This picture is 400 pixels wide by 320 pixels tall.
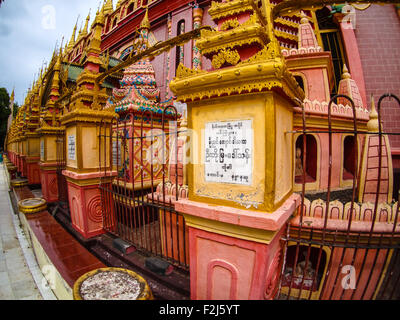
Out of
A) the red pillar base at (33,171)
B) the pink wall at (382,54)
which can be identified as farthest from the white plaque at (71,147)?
the pink wall at (382,54)

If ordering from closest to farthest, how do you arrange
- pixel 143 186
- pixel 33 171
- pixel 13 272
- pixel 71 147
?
pixel 13 272 < pixel 71 147 < pixel 143 186 < pixel 33 171

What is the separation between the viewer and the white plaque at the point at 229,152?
1.81 meters

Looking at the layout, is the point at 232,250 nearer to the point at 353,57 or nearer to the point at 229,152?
the point at 229,152

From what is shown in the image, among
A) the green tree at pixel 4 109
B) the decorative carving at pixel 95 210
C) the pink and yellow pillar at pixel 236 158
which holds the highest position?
the green tree at pixel 4 109

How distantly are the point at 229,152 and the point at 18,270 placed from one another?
538 cm

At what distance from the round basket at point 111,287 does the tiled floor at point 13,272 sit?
2168 millimetres

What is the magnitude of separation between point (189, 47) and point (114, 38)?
7.61 metres

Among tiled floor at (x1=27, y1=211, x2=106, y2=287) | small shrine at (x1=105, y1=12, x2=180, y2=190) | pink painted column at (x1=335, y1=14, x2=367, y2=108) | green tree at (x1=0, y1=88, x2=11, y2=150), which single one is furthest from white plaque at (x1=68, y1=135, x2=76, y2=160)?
green tree at (x1=0, y1=88, x2=11, y2=150)

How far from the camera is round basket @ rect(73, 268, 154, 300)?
199cm

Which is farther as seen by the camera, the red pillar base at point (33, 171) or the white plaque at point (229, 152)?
the red pillar base at point (33, 171)

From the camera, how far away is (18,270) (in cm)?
407

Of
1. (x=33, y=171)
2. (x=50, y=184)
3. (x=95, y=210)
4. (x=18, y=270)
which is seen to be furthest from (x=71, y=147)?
(x=33, y=171)

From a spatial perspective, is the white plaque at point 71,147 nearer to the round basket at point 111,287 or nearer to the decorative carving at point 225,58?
the round basket at point 111,287
